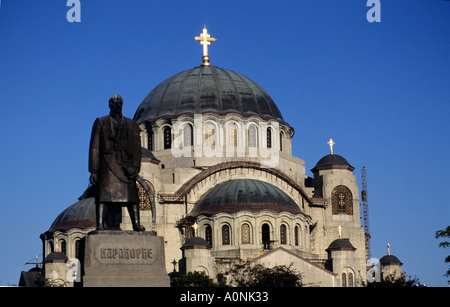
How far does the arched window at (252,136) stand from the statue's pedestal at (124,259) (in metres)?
51.1

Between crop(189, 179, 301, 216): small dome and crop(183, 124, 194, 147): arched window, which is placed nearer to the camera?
crop(189, 179, 301, 216): small dome

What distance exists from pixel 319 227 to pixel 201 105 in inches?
480

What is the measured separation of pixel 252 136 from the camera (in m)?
70.9

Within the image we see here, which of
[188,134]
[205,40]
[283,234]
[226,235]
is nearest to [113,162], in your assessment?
[226,235]

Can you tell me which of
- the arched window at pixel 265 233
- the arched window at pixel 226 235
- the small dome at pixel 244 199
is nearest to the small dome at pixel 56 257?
the small dome at pixel 244 199

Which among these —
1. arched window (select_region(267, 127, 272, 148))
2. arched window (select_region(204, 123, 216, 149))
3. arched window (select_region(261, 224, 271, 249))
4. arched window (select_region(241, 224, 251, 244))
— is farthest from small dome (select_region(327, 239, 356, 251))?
arched window (select_region(204, 123, 216, 149))

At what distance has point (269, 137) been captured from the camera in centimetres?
7206

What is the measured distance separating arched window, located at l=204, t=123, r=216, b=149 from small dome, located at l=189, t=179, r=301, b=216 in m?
4.66

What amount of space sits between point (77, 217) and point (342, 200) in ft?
61.9

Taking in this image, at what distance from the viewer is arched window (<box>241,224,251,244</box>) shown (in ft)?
201

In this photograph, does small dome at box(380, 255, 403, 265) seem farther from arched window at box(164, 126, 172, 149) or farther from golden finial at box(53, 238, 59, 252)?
golden finial at box(53, 238, 59, 252)

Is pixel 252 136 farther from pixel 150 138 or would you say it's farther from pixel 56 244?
pixel 56 244
